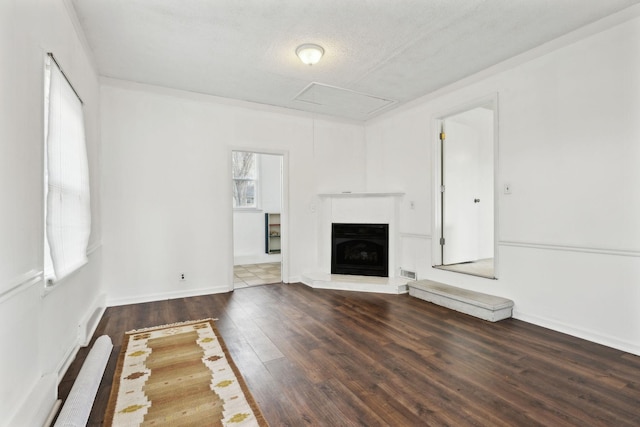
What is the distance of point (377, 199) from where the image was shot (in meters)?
5.16

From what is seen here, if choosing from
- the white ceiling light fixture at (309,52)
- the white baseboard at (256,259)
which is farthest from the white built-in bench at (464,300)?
the white baseboard at (256,259)

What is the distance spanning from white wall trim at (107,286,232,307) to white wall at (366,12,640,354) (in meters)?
3.44

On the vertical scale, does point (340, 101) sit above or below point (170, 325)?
above

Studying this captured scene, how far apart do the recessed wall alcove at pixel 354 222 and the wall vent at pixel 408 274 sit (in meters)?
0.09

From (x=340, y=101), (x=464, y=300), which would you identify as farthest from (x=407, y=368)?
(x=340, y=101)

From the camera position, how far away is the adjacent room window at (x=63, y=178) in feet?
6.51

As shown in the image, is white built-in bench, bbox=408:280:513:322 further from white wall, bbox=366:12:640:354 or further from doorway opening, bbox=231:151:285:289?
doorway opening, bbox=231:151:285:289

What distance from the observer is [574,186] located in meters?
2.99

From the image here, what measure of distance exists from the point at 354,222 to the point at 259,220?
2.89 metres

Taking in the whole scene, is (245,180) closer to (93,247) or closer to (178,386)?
(93,247)

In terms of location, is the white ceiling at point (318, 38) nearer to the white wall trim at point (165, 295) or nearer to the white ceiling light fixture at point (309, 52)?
the white ceiling light fixture at point (309, 52)

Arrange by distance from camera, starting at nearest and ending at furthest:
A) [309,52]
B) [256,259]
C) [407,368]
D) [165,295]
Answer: [407,368]
[309,52]
[165,295]
[256,259]

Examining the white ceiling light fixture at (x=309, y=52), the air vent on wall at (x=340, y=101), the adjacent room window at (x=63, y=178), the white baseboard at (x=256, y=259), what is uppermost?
the air vent on wall at (x=340, y=101)

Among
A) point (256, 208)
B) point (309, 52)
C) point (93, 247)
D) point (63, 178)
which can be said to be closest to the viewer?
point (63, 178)
